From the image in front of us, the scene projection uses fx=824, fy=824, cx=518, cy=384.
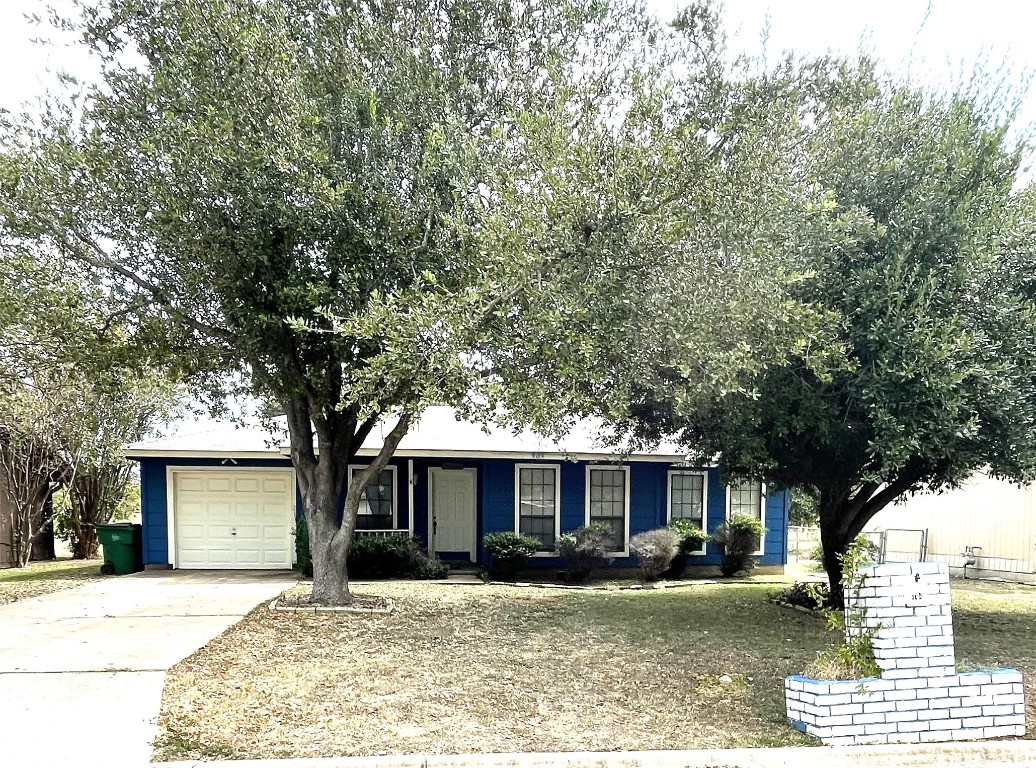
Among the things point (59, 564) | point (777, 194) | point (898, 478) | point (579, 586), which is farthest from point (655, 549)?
point (59, 564)

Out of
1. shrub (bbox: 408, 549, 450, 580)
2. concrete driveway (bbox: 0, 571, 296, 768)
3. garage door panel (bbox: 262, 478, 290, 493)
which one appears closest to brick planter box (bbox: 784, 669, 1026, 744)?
concrete driveway (bbox: 0, 571, 296, 768)

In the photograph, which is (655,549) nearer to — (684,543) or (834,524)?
(684,543)

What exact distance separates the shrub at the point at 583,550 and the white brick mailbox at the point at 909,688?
903 centimetres

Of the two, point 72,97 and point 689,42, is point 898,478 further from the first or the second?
point 72,97

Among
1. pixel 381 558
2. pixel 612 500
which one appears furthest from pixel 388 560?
pixel 612 500

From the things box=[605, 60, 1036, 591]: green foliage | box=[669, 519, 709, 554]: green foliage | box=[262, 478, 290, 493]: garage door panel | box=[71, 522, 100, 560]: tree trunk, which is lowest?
box=[71, 522, 100, 560]: tree trunk

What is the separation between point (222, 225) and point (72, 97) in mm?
2618

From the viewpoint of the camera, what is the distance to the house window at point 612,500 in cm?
1600

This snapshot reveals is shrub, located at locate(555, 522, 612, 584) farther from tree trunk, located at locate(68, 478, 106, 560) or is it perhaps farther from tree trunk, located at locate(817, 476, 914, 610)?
tree trunk, located at locate(68, 478, 106, 560)

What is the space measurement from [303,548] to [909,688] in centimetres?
1105

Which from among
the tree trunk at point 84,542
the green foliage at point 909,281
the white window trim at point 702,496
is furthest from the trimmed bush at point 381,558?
the tree trunk at point 84,542

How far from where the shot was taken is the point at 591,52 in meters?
8.88

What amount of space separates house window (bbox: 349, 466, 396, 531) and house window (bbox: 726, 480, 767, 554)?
21.9ft

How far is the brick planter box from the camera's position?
5406 millimetres
